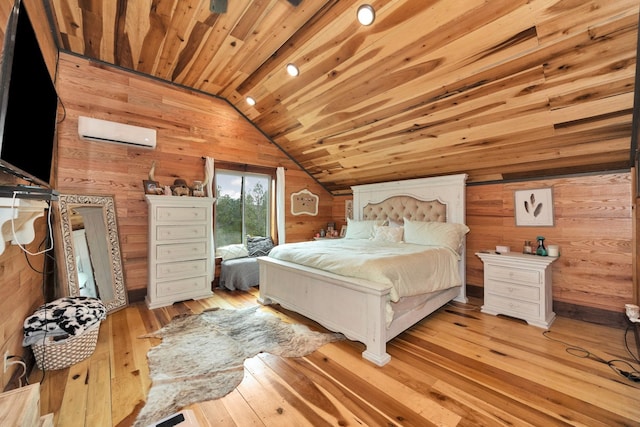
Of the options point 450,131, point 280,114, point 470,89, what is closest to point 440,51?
point 470,89

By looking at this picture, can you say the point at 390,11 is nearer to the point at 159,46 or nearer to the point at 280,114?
the point at 280,114

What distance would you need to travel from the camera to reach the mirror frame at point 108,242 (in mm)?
2605

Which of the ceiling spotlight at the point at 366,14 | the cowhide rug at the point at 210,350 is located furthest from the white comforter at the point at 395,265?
the ceiling spotlight at the point at 366,14

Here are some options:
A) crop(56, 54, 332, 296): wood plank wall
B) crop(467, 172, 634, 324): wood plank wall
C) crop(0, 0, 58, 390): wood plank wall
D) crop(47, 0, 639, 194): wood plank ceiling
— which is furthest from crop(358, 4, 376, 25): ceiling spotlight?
crop(56, 54, 332, 296): wood plank wall

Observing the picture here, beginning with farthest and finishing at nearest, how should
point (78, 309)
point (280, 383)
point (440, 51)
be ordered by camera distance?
point (440, 51) < point (78, 309) < point (280, 383)

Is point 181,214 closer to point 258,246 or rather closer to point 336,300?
point 258,246

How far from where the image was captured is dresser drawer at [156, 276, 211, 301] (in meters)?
3.11

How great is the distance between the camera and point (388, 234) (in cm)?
365

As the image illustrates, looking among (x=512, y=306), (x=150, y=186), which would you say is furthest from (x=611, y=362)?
(x=150, y=186)

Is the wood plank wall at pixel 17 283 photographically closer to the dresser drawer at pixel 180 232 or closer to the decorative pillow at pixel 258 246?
the dresser drawer at pixel 180 232

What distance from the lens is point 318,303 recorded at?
247 cm

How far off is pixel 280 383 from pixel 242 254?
103 inches

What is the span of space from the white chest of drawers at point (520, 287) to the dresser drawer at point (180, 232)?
11.3ft

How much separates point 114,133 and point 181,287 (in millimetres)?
1993
